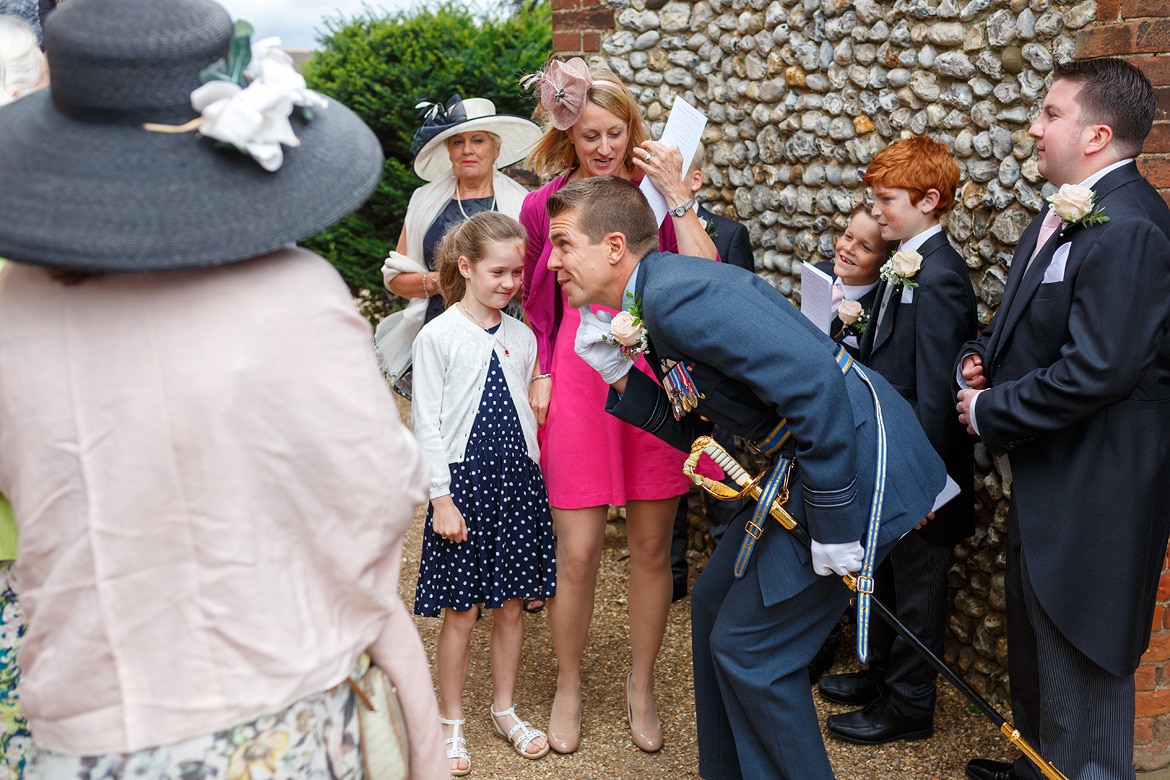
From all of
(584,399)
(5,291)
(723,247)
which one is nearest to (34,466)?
(5,291)

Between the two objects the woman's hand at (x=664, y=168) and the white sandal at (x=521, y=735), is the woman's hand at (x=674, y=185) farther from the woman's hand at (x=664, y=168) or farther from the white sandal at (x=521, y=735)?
the white sandal at (x=521, y=735)

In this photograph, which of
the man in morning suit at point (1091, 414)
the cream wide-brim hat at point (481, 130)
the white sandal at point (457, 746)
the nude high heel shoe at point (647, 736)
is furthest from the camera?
the cream wide-brim hat at point (481, 130)

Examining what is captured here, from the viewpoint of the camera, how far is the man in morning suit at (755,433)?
2486mm

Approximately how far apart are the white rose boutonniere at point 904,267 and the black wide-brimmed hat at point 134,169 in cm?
221

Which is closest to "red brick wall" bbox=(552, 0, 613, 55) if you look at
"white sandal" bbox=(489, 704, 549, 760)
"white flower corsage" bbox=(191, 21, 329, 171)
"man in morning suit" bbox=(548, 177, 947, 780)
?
"man in morning suit" bbox=(548, 177, 947, 780)

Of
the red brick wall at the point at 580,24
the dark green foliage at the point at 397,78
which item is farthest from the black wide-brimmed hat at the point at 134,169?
the dark green foliage at the point at 397,78

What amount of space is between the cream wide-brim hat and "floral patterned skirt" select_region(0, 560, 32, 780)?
2724 mm

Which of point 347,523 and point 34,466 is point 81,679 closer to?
point 34,466

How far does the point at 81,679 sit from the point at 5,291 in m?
0.57

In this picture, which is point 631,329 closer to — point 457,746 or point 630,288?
point 630,288

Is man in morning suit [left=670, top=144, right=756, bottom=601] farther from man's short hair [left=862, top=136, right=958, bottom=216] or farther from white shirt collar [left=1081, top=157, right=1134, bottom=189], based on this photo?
white shirt collar [left=1081, top=157, right=1134, bottom=189]

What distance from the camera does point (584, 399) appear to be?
3.49 m

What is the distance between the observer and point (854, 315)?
11.7 ft

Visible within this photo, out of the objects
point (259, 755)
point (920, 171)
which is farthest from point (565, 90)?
point (259, 755)
